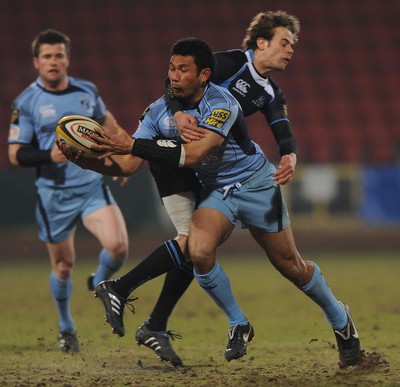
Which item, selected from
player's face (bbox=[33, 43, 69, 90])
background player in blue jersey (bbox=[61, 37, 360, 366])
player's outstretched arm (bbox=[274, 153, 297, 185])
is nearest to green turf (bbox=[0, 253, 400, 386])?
background player in blue jersey (bbox=[61, 37, 360, 366])

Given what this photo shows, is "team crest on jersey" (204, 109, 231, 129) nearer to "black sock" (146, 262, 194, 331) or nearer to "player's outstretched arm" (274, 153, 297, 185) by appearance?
"player's outstretched arm" (274, 153, 297, 185)

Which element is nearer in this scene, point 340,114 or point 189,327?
point 189,327

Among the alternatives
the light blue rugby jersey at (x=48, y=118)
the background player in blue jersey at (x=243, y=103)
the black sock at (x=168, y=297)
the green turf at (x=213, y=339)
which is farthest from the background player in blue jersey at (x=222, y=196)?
the light blue rugby jersey at (x=48, y=118)

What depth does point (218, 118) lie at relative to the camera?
502cm

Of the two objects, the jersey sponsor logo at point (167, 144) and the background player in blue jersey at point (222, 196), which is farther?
the background player in blue jersey at point (222, 196)

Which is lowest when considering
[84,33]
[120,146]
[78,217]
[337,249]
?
[337,249]

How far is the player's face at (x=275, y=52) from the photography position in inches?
231

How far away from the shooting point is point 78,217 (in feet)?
22.9

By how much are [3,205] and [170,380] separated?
39.1ft

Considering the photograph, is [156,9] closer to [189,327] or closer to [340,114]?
[340,114]

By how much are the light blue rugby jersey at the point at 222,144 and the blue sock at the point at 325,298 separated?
31.4 inches

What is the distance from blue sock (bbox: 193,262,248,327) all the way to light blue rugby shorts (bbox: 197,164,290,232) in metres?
0.36

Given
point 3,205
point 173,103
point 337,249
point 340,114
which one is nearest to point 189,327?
point 173,103

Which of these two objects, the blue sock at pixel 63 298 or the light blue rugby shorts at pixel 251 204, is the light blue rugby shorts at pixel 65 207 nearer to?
the blue sock at pixel 63 298
